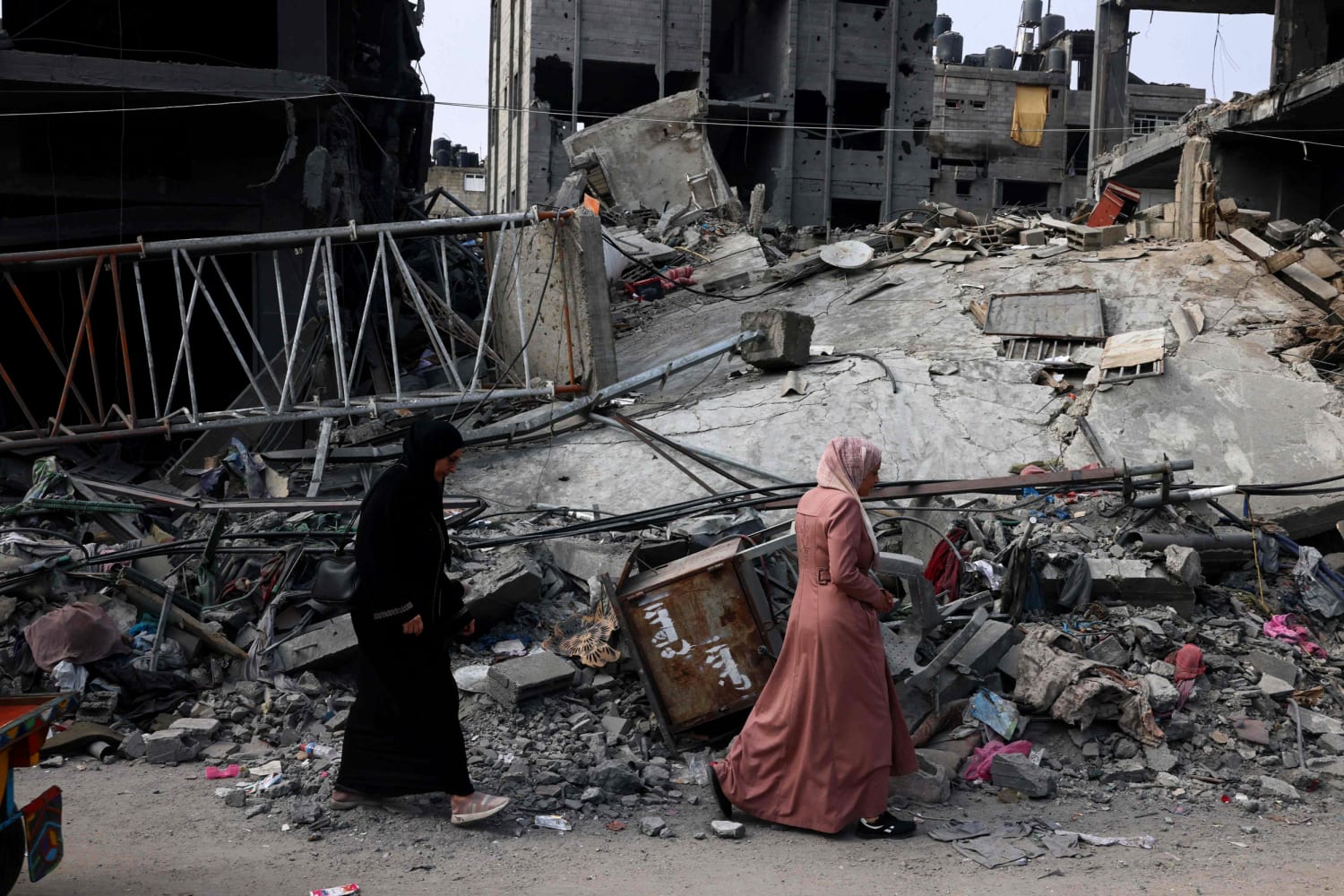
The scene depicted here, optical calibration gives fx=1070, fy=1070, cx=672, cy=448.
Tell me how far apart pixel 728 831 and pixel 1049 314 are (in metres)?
8.03

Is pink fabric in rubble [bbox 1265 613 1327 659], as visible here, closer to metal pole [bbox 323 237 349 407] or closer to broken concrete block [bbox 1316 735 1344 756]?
broken concrete block [bbox 1316 735 1344 756]

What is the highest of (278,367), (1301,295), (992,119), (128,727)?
(992,119)

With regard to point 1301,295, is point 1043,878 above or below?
below

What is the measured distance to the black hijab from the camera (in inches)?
165

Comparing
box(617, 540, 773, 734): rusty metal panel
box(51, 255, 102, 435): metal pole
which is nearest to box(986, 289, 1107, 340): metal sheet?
box(617, 540, 773, 734): rusty metal panel

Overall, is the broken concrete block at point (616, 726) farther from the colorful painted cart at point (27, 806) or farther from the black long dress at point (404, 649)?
the colorful painted cart at point (27, 806)

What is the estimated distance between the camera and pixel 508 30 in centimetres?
3259

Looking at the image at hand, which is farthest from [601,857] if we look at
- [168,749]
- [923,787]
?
[168,749]

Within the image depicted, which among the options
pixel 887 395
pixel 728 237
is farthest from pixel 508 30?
pixel 887 395

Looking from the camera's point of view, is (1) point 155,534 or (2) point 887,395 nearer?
(1) point 155,534

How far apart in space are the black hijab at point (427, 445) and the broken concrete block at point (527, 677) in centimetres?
167

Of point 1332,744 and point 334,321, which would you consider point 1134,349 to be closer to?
point 1332,744

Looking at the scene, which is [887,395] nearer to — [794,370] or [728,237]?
[794,370]

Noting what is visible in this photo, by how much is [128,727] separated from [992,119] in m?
40.8
